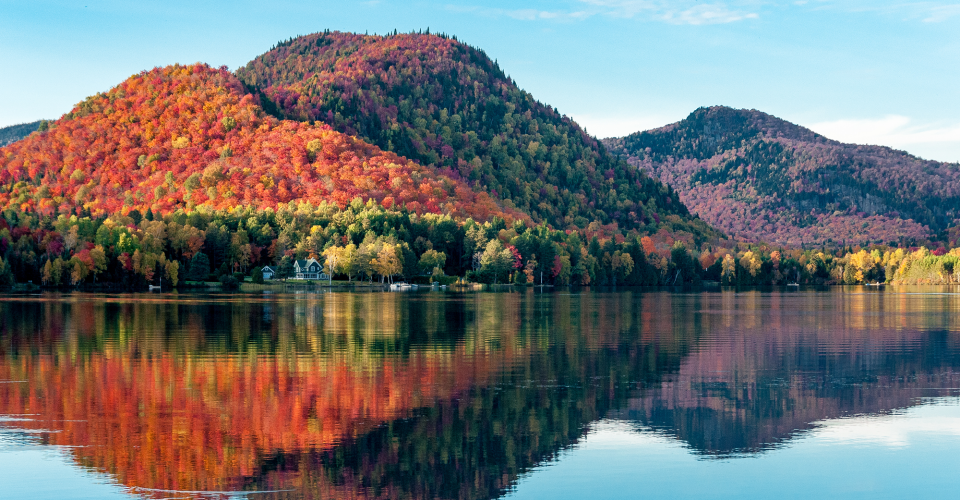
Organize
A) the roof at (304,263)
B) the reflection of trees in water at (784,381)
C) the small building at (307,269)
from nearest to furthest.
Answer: the reflection of trees in water at (784,381)
the small building at (307,269)
the roof at (304,263)

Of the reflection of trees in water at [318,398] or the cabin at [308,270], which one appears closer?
the reflection of trees in water at [318,398]

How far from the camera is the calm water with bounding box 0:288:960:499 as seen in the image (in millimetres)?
20844

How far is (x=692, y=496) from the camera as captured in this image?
2008cm

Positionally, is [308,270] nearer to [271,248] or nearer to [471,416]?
[271,248]

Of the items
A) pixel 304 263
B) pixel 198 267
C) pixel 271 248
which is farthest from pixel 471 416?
pixel 271 248

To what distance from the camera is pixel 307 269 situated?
16762 cm

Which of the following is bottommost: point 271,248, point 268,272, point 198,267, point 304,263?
point 268,272

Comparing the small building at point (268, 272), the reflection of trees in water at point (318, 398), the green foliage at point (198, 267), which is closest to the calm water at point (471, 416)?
the reflection of trees in water at point (318, 398)

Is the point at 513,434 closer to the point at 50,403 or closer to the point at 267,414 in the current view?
the point at 267,414

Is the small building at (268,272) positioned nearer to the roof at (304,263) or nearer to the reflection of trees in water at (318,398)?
the roof at (304,263)

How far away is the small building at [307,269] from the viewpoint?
16675 centimetres

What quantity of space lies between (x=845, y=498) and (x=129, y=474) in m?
15.5

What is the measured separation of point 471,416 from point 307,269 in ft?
471

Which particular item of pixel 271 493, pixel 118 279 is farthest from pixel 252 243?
pixel 271 493
